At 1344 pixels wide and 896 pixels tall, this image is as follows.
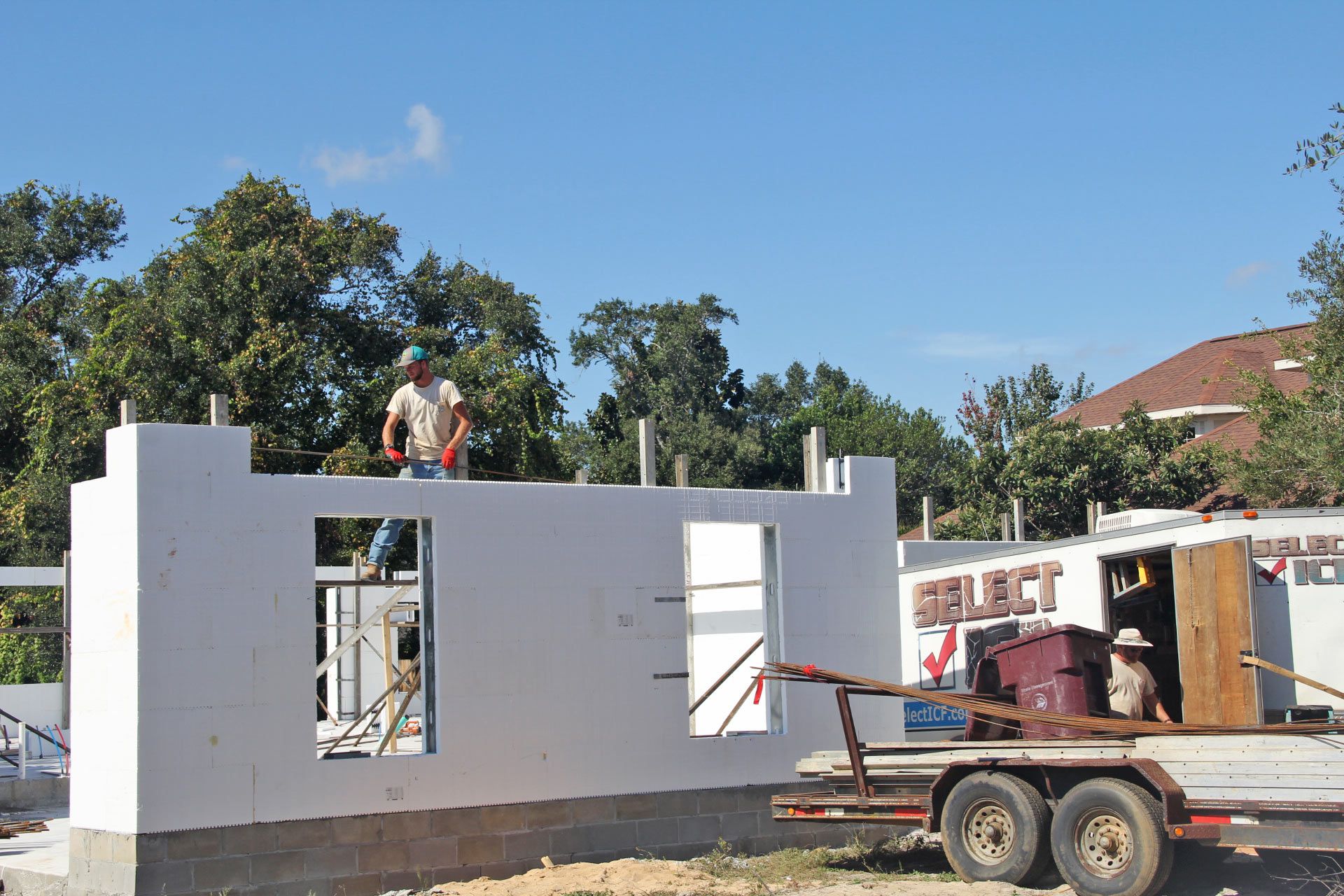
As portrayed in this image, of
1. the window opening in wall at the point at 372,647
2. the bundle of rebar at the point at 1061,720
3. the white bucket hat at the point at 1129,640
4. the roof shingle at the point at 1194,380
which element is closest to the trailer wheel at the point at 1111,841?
the bundle of rebar at the point at 1061,720

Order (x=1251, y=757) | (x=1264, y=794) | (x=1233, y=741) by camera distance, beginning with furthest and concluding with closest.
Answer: (x=1233, y=741) → (x=1251, y=757) → (x=1264, y=794)

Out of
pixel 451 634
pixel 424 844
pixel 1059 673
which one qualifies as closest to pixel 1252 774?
pixel 1059 673

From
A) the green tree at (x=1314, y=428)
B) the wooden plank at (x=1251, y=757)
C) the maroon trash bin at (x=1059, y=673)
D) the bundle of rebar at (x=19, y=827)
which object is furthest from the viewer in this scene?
the green tree at (x=1314, y=428)

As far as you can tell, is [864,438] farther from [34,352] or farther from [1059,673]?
[1059,673]

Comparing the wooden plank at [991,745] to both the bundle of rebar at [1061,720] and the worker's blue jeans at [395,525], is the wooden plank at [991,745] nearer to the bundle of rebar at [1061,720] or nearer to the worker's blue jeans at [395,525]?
the bundle of rebar at [1061,720]

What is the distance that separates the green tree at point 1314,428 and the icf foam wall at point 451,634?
43.1ft

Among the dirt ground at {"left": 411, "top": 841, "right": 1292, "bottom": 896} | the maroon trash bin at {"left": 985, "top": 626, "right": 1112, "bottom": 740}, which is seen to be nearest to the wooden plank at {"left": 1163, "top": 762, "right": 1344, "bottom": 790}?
the dirt ground at {"left": 411, "top": 841, "right": 1292, "bottom": 896}

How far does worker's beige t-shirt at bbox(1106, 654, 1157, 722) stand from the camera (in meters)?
11.4

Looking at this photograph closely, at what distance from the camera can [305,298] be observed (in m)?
29.5

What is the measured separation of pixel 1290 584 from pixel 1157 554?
1.36 m

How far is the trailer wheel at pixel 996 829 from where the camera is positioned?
10094 mm

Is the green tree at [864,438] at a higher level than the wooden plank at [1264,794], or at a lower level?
A: higher

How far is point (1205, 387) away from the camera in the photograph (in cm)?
3797

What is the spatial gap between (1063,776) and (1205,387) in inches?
1199
